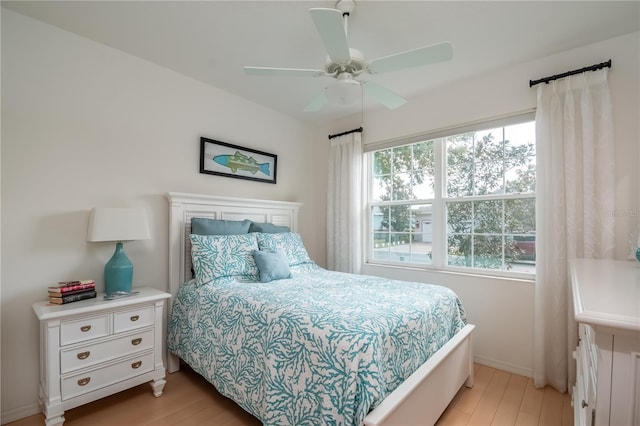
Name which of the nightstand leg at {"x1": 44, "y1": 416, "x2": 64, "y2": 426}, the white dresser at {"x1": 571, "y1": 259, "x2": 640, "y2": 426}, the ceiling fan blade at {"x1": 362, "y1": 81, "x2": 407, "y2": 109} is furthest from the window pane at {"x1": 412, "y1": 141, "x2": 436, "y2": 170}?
the nightstand leg at {"x1": 44, "y1": 416, "x2": 64, "y2": 426}

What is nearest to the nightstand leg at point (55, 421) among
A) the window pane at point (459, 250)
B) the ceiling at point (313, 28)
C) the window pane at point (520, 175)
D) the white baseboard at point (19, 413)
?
the white baseboard at point (19, 413)

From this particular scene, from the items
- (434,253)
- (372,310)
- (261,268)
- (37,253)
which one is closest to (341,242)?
(434,253)

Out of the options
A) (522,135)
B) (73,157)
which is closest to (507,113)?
(522,135)

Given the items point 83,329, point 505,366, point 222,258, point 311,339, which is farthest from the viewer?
point 505,366

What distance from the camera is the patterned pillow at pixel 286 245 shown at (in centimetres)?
270

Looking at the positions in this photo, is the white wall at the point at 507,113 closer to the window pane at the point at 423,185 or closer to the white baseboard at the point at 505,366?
the white baseboard at the point at 505,366

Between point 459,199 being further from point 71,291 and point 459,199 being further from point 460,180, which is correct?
point 71,291

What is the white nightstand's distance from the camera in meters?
1.69

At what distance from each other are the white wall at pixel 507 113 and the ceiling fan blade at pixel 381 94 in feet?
3.35

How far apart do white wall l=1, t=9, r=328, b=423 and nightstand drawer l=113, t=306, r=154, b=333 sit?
423mm

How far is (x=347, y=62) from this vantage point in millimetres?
1711

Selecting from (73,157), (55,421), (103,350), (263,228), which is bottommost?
(55,421)

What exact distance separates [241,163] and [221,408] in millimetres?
2178

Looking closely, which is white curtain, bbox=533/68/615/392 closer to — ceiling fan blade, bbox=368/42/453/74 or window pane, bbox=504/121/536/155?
window pane, bbox=504/121/536/155
